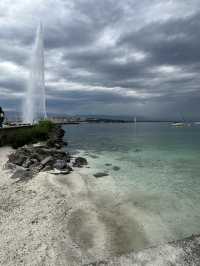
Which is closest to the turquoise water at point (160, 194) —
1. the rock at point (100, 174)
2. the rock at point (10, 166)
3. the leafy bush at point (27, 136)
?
the rock at point (100, 174)

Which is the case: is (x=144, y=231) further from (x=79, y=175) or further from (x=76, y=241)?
(x=79, y=175)

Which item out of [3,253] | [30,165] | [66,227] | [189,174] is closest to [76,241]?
[66,227]

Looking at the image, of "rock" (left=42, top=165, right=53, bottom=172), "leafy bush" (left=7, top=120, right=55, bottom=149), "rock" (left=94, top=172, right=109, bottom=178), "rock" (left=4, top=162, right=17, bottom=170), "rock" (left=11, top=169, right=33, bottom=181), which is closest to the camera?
"rock" (left=11, top=169, right=33, bottom=181)

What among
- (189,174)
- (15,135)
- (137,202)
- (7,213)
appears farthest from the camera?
(15,135)

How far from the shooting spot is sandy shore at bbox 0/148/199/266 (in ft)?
21.5

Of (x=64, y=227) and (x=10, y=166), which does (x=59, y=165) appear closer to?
(x=10, y=166)

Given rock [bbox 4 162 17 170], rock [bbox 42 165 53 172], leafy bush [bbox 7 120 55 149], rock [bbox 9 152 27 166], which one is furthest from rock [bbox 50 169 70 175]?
leafy bush [bbox 7 120 55 149]

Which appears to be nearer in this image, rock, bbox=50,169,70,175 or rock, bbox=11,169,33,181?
rock, bbox=11,169,33,181

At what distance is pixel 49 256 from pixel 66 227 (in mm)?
1795

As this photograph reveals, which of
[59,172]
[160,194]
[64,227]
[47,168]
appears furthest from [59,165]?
[64,227]

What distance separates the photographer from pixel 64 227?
832 centimetres

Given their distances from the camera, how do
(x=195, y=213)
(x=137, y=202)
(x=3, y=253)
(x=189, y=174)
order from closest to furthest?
(x=3, y=253) → (x=195, y=213) → (x=137, y=202) → (x=189, y=174)

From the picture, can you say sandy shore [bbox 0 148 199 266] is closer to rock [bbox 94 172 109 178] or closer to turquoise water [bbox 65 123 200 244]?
turquoise water [bbox 65 123 200 244]

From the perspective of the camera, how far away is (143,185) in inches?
574
